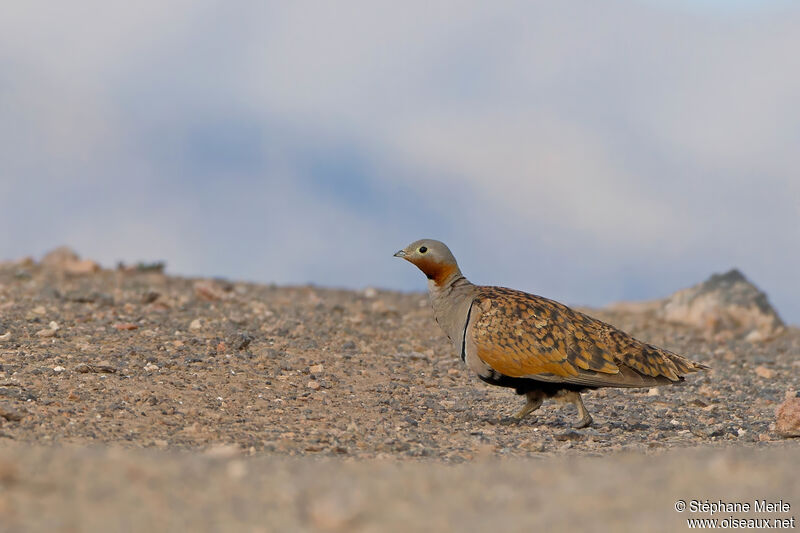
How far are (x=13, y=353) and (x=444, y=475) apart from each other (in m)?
6.83

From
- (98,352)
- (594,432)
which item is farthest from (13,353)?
(594,432)

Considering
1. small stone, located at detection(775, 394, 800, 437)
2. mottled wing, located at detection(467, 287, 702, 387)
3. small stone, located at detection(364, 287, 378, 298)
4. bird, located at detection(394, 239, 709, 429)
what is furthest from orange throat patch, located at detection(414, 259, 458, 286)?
small stone, located at detection(364, 287, 378, 298)

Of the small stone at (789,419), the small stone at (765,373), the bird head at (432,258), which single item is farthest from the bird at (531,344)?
the small stone at (765,373)

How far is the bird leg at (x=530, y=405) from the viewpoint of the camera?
30.6ft

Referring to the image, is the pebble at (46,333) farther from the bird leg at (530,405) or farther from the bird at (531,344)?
the bird leg at (530,405)

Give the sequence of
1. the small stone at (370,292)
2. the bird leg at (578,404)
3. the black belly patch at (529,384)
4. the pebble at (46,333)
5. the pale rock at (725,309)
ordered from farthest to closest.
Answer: the small stone at (370,292) < the pale rock at (725,309) < the pebble at (46,333) < the bird leg at (578,404) < the black belly patch at (529,384)

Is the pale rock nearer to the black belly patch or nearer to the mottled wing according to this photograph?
the mottled wing

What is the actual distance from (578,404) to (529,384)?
0.65m

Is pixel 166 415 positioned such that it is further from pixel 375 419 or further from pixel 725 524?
pixel 725 524

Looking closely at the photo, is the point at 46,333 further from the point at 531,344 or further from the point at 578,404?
the point at 578,404

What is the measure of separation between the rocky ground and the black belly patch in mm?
439

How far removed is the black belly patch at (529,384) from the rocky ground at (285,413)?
439mm

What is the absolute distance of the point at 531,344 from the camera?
883cm

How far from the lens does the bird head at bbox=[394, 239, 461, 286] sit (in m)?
9.48
